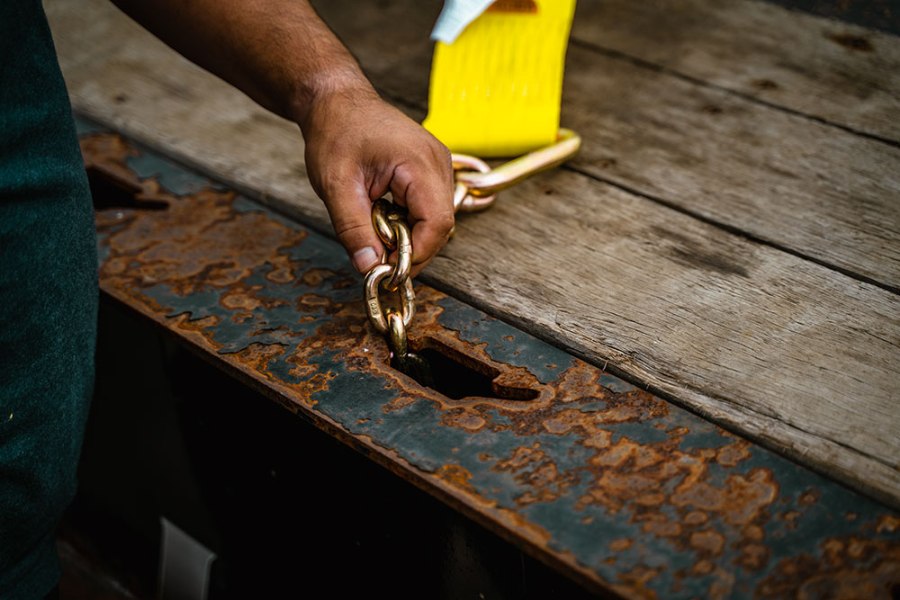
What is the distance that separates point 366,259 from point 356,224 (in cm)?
4

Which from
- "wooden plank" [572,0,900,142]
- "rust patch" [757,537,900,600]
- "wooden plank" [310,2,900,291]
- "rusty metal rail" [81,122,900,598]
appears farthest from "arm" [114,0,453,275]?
"wooden plank" [572,0,900,142]

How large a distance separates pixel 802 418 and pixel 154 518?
44.8 inches

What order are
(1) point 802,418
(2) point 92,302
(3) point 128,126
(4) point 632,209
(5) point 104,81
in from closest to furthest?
(1) point 802,418
(2) point 92,302
(4) point 632,209
(3) point 128,126
(5) point 104,81

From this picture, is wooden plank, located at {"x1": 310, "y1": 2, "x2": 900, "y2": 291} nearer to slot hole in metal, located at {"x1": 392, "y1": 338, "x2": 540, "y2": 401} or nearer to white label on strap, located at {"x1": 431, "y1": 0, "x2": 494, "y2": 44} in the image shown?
white label on strap, located at {"x1": 431, "y1": 0, "x2": 494, "y2": 44}

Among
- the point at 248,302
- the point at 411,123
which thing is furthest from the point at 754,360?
the point at 248,302

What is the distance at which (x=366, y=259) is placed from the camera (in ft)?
3.03

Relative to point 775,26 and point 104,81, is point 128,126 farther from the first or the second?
point 775,26

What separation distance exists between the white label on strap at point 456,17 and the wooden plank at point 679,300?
24 cm

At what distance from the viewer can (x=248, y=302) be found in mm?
1015

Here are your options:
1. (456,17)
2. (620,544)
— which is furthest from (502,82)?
(620,544)

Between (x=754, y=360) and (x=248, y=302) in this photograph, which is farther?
(x=248, y=302)

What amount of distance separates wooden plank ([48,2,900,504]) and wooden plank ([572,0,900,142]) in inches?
2.8

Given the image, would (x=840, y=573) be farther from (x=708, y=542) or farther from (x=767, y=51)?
(x=767, y=51)

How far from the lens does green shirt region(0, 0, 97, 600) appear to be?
0.83 metres
